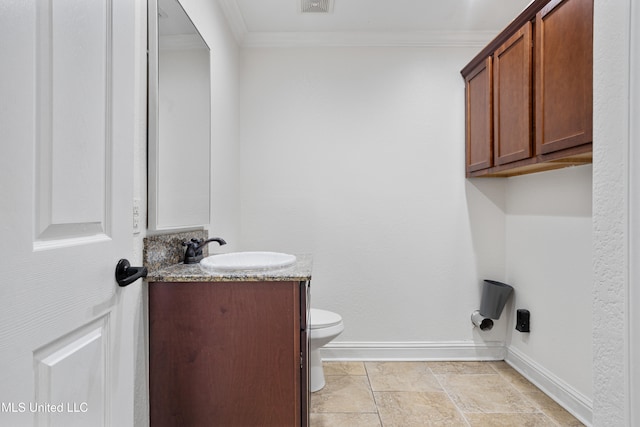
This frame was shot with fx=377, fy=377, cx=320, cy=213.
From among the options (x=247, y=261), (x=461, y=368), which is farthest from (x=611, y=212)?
(x=461, y=368)

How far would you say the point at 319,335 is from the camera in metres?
2.24

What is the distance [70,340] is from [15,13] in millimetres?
617

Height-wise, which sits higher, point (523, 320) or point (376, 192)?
point (376, 192)

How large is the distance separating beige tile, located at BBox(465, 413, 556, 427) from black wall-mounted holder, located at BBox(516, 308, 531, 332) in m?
0.60

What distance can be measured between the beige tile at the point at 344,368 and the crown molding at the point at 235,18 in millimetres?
2514

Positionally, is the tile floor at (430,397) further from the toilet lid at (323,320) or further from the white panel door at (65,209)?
the white panel door at (65,209)

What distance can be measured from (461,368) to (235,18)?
9.69 feet

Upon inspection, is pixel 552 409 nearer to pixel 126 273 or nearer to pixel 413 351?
pixel 413 351

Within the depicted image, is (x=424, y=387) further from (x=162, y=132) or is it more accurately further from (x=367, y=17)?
(x=367, y=17)

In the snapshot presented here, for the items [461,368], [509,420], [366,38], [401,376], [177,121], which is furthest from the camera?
[366,38]

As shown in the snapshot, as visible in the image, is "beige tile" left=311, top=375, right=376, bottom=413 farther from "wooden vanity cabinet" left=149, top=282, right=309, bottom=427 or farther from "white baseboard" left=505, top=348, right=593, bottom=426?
"white baseboard" left=505, top=348, right=593, bottom=426

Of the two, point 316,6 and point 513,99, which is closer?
point 513,99

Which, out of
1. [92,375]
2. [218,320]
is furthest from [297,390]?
[92,375]

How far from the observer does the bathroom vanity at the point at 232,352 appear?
140 centimetres
